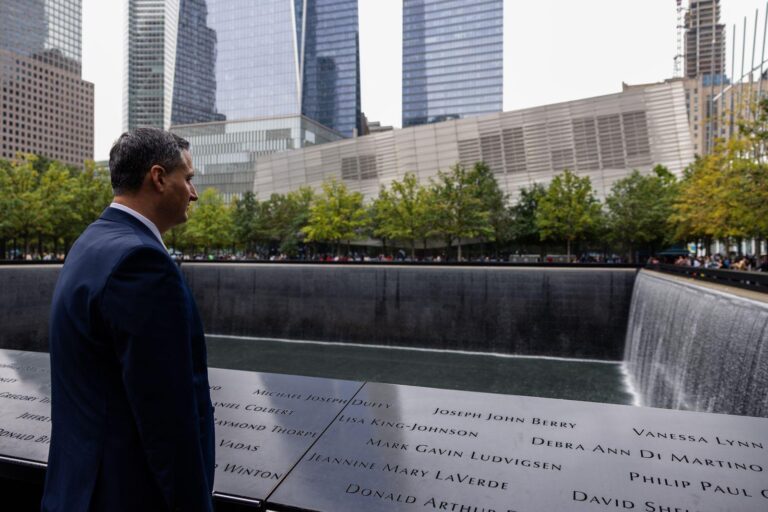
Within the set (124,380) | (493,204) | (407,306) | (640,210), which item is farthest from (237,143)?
(124,380)

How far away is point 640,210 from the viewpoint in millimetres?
35969

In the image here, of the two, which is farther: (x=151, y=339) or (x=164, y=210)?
(x=164, y=210)

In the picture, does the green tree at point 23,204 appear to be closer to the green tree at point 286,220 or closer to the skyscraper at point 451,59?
the green tree at point 286,220

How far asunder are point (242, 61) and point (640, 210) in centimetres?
9748

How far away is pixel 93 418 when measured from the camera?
153 centimetres

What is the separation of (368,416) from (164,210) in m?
1.44

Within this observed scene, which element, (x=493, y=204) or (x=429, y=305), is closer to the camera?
(x=429, y=305)

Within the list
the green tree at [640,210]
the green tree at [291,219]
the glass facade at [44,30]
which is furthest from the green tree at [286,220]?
the glass facade at [44,30]

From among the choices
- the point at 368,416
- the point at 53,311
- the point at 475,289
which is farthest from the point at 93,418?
the point at 475,289

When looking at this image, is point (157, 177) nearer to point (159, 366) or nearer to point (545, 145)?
point (159, 366)

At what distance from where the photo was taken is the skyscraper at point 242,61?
109m

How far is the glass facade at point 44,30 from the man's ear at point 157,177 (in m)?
151

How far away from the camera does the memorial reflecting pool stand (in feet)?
42.8

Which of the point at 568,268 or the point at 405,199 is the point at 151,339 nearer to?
the point at 568,268
